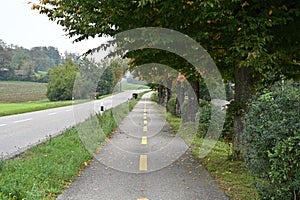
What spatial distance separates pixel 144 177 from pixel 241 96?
11.1ft

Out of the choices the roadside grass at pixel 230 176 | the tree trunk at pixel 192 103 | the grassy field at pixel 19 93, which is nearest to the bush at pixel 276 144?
the roadside grass at pixel 230 176

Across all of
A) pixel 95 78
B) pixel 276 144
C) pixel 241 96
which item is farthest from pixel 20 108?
pixel 276 144

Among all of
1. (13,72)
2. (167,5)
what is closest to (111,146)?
(167,5)

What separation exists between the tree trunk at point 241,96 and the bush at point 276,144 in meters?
3.63

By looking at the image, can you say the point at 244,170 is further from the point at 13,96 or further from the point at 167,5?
the point at 13,96

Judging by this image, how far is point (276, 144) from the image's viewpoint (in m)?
4.20

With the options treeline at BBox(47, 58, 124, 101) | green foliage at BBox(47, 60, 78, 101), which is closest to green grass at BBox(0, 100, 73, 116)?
treeline at BBox(47, 58, 124, 101)

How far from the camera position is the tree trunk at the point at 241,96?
863 cm

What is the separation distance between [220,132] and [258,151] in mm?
10310

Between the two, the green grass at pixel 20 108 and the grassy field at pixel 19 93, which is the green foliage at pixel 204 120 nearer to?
the green grass at pixel 20 108

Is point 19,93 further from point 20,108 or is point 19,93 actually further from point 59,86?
point 20,108

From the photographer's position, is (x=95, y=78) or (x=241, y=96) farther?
(x=95, y=78)

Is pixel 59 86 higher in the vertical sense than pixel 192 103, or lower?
lower

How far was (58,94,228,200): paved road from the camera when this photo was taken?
5770mm
